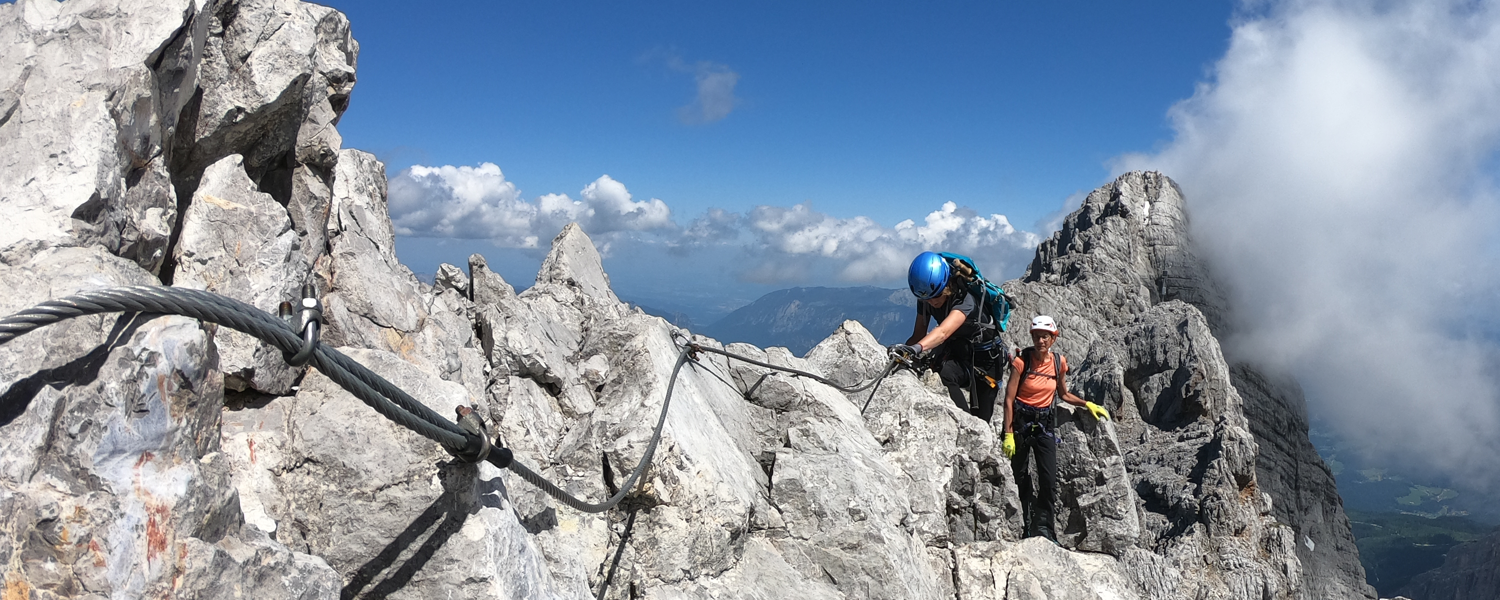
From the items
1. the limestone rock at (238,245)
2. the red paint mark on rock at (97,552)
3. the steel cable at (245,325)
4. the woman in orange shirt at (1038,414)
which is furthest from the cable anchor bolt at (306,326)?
the woman in orange shirt at (1038,414)

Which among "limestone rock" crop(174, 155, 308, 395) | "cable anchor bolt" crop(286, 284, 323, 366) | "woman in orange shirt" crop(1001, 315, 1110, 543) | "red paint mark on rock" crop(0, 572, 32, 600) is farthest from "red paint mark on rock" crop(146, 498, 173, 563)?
"woman in orange shirt" crop(1001, 315, 1110, 543)

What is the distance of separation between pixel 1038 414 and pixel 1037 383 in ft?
1.97

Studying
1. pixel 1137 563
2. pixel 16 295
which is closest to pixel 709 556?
pixel 16 295

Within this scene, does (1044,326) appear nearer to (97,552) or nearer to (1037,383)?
(1037,383)

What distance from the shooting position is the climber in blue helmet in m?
13.6

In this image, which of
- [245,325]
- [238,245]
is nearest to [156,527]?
[245,325]

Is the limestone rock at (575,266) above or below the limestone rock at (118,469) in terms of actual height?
above

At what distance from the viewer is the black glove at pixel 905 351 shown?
1315 centimetres

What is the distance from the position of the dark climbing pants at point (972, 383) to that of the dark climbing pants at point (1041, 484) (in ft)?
2.25

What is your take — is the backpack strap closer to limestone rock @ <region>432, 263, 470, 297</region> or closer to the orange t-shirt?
the orange t-shirt

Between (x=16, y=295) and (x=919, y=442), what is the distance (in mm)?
11268

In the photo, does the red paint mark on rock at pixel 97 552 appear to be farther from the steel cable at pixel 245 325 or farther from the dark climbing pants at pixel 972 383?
the dark climbing pants at pixel 972 383

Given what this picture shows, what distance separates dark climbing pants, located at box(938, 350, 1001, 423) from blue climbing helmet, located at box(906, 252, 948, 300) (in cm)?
183

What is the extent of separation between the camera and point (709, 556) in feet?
28.1
